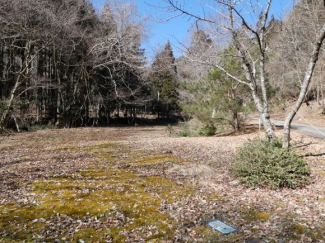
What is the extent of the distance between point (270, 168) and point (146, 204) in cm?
258

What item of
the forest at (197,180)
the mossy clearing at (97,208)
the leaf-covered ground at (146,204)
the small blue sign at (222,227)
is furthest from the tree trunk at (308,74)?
the small blue sign at (222,227)

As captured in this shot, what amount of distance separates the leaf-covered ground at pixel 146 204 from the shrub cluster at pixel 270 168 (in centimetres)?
19

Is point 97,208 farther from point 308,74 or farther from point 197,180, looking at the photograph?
point 308,74

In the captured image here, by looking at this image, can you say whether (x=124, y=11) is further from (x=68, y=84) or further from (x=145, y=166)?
(x=145, y=166)

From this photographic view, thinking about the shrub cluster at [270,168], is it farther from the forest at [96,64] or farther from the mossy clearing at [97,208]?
the forest at [96,64]

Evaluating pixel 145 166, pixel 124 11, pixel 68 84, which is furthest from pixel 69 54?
pixel 145 166

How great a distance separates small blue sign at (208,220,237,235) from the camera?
353 centimetres

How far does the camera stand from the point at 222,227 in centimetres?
364

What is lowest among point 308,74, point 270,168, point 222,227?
point 222,227

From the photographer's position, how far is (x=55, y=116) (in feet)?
75.0

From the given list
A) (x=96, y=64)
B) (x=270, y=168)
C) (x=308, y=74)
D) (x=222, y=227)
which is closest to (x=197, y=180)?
(x=270, y=168)

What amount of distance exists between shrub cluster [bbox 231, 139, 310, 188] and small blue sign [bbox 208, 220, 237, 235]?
1.86 meters

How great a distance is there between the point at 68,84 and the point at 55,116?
9.81ft

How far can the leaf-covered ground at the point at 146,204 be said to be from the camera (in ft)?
11.2
